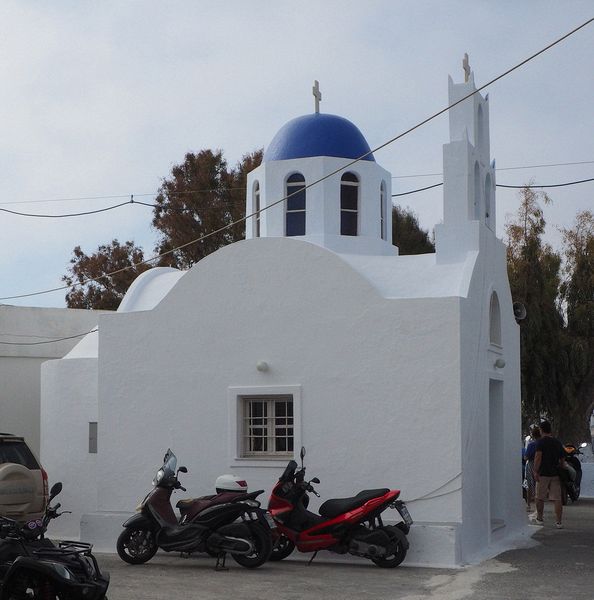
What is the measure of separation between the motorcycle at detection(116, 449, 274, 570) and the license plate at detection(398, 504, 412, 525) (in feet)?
5.00

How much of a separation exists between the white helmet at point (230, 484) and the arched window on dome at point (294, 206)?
4.99 metres

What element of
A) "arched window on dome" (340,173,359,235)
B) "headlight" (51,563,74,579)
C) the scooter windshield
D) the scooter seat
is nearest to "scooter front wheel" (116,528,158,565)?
the scooter windshield

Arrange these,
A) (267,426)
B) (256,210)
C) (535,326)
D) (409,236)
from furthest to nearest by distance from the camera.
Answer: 1. (409,236)
2. (535,326)
3. (256,210)
4. (267,426)

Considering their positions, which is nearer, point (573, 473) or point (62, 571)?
point (62, 571)

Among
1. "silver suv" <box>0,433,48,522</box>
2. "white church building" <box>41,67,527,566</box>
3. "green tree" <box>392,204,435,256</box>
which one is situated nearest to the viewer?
"silver suv" <box>0,433,48,522</box>

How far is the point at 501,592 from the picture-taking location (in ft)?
35.3

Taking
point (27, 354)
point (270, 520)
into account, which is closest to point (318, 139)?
point (270, 520)

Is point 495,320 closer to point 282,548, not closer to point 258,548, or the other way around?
point 282,548

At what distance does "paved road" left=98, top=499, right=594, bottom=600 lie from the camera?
35.0 feet

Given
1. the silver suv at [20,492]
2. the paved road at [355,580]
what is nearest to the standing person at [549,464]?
the paved road at [355,580]

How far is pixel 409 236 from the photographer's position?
3578 centimetres

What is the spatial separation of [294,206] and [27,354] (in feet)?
27.4

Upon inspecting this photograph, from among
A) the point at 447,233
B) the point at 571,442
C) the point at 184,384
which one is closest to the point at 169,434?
the point at 184,384

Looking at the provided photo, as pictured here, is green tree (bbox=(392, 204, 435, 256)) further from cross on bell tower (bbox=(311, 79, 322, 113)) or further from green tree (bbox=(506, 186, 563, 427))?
cross on bell tower (bbox=(311, 79, 322, 113))
